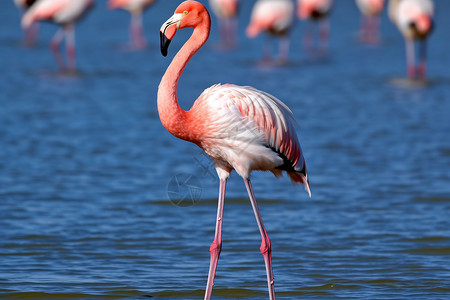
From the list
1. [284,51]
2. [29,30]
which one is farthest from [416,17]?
[29,30]

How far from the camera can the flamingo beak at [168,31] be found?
4.57 meters

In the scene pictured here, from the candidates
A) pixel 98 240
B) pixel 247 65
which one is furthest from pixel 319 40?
pixel 98 240

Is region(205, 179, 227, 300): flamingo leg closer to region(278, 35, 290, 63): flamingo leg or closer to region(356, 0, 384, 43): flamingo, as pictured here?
region(278, 35, 290, 63): flamingo leg

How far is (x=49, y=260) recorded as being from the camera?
5.79m

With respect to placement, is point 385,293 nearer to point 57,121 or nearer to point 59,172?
point 59,172

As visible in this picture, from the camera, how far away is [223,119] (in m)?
4.73

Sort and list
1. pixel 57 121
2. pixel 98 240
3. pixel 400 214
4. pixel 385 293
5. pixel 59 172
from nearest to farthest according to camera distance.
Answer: pixel 385 293, pixel 98 240, pixel 400 214, pixel 59 172, pixel 57 121

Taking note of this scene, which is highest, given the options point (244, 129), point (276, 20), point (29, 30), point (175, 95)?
point (29, 30)

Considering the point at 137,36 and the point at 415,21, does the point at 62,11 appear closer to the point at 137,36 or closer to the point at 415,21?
the point at 137,36

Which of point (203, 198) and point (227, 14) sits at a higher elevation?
point (227, 14)

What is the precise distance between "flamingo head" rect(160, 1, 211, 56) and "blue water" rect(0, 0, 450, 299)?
797 millimetres

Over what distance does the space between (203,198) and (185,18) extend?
2887 millimetres

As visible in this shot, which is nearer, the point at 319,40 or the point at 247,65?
the point at 247,65

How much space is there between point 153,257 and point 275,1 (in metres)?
12.1
